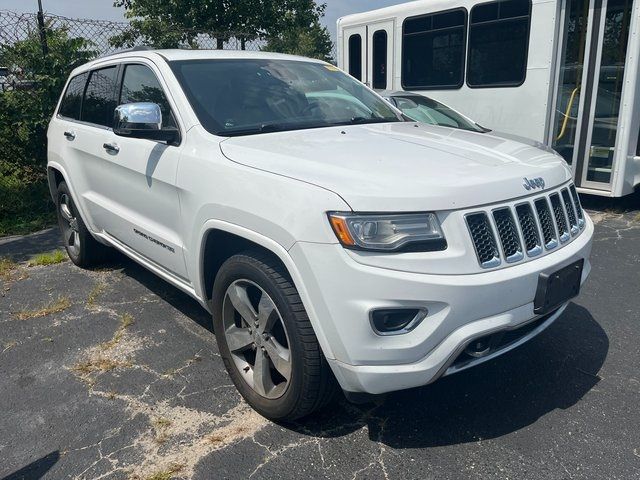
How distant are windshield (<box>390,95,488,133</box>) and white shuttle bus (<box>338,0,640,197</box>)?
1127mm

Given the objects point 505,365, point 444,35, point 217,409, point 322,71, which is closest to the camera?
point 217,409

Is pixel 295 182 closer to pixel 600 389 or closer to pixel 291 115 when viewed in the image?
pixel 291 115

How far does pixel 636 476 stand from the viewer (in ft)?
7.97

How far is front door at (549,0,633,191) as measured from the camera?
662cm

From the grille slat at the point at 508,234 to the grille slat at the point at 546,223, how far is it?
240 millimetres

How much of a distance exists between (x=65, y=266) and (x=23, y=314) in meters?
1.17

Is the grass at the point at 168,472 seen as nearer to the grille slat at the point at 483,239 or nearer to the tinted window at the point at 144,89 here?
the grille slat at the point at 483,239

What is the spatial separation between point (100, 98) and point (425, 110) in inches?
159

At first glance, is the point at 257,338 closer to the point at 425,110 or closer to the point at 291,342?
the point at 291,342

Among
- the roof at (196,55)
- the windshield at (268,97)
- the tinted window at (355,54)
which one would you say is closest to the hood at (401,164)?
the windshield at (268,97)

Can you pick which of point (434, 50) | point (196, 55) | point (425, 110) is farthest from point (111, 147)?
point (434, 50)

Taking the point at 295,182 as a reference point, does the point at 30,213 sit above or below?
below

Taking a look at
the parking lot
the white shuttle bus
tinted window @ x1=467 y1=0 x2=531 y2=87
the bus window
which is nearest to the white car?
the parking lot

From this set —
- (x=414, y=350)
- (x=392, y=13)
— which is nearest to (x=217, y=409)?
(x=414, y=350)
